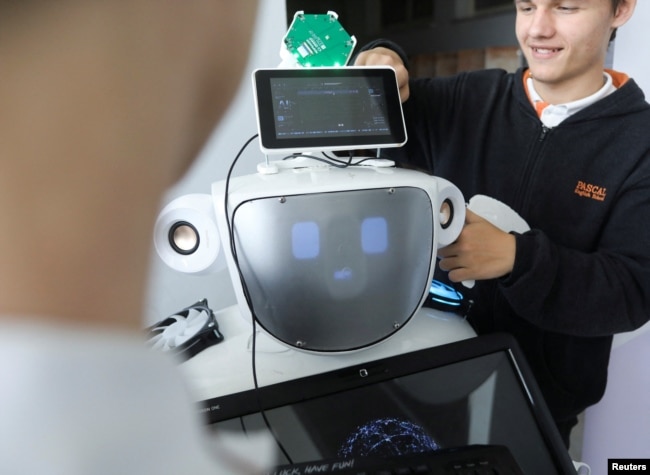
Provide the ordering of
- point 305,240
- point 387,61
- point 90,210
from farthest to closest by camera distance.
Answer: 1. point 387,61
2. point 305,240
3. point 90,210

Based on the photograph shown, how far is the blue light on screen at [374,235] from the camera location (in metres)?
0.57

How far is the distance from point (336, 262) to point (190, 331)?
230 mm

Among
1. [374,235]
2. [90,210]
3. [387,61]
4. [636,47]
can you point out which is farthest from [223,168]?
[90,210]

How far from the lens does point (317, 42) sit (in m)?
0.67

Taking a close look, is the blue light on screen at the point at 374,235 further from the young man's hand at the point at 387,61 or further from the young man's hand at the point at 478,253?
the young man's hand at the point at 387,61

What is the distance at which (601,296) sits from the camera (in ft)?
2.40

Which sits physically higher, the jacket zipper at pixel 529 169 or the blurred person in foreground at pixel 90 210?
the blurred person in foreground at pixel 90 210

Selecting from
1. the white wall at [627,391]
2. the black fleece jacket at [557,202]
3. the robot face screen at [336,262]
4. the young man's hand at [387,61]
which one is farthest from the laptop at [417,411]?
the white wall at [627,391]

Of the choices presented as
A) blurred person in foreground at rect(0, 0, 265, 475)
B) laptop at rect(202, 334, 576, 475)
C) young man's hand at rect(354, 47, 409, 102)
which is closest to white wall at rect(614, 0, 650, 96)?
young man's hand at rect(354, 47, 409, 102)

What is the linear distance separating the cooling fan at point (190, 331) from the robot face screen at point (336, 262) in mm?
128

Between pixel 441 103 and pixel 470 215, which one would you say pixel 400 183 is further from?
pixel 441 103

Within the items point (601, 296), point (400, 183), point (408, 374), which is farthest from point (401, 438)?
point (601, 296)

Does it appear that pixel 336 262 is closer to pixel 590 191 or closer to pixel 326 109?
pixel 326 109

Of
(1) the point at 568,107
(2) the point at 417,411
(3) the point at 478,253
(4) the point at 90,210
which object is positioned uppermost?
(4) the point at 90,210
